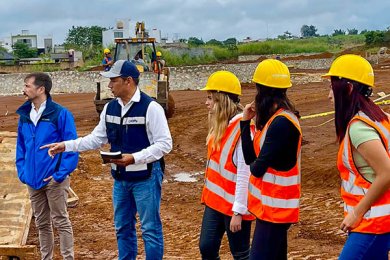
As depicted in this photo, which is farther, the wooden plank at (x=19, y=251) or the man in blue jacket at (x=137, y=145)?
the wooden plank at (x=19, y=251)

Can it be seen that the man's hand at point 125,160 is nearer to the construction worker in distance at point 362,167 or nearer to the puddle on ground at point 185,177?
the construction worker in distance at point 362,167

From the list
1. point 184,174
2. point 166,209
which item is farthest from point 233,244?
point 184,174

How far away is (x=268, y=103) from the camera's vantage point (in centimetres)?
437

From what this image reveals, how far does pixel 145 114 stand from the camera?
529cm

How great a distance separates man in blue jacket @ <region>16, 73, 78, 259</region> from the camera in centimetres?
608

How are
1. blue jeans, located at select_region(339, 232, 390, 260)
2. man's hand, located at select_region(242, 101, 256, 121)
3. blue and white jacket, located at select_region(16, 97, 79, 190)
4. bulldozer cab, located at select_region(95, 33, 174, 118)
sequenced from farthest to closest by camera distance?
bulldozer cab, located at select_region(95, 33, 174, 118) → blue and white jacket, located at select_region(16, 97, 79, 190) → man's hand, located at select_region(242, 101, 256, 121) → blue jeans, located at select_region(339, 232, 390, 260)

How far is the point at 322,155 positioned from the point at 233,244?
8.82 meters

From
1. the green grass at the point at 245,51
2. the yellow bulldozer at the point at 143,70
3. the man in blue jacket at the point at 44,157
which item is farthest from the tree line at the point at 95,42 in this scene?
the man in blue jacket at the point at 44,157

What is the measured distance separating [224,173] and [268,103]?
2.77 ft

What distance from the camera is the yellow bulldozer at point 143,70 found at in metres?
19.7

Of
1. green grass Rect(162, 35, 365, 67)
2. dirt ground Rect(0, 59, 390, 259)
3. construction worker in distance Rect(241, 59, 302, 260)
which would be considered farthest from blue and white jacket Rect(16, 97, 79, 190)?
green grass Rect(162, 35, 365, 67)

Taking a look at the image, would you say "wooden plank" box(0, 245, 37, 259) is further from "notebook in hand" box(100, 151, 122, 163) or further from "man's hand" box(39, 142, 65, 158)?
"notebook in hand" box(100, 151, 122, 163)

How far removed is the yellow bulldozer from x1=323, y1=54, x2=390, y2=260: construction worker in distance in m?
15.5

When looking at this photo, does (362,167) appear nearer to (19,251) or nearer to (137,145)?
(137,145)
